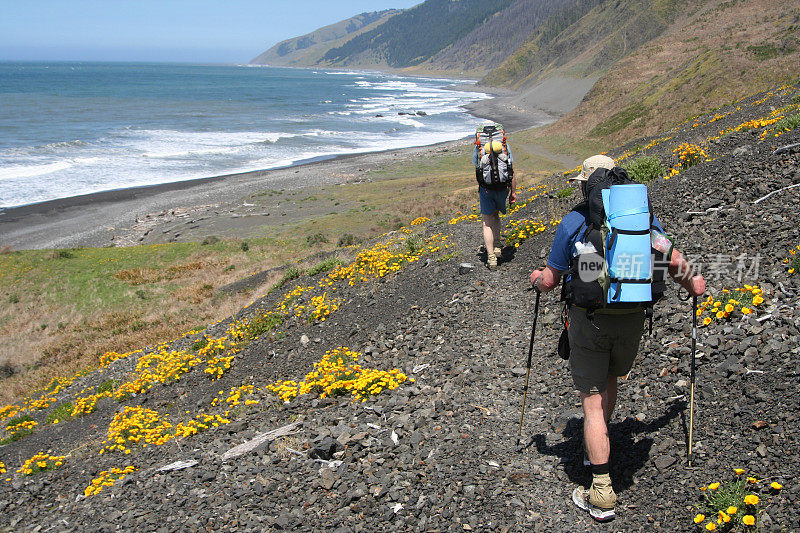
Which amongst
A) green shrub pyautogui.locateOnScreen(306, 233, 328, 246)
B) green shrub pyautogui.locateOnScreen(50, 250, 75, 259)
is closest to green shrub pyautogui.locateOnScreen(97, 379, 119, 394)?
green shrub pyautogui.locateOnScreen(306, 233, 328, 246)

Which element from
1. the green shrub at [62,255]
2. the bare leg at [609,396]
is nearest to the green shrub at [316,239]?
the green shrub at [62,255]

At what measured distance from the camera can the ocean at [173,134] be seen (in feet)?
155

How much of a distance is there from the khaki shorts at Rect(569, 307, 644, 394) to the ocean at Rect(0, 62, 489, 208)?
44.6m

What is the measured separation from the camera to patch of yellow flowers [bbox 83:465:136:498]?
6.34 m

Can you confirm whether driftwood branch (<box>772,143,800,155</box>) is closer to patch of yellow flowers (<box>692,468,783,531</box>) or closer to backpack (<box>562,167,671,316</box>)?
backpack (<box>562,167,671,316</box>)

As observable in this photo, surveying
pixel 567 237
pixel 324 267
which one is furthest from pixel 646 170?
pixel 567 237

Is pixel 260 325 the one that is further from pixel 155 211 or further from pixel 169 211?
pixel 155 211

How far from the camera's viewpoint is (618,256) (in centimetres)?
Answer: 375

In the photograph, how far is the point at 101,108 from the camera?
95.2 m

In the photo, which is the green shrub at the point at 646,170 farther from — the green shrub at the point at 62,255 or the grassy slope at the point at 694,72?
the grassy slope at the point at 694,72

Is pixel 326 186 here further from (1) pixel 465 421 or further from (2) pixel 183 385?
(1) pixel 465 421

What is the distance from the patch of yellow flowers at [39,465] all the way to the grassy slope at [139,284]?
22.9 ft

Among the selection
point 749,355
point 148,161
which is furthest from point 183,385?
point 148,161

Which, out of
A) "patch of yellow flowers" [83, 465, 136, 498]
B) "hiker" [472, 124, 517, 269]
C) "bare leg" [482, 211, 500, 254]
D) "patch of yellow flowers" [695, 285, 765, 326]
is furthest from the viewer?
"bare leg" [482, 211, 500, 254]
